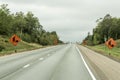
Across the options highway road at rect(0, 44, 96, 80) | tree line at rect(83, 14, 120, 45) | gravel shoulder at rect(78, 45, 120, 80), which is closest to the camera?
highway road at rect(0, 44, 96, 80)

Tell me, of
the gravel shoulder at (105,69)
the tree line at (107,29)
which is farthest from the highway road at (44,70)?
the tree line at (107,29)

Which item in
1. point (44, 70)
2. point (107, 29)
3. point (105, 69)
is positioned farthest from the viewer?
point (107, 29)

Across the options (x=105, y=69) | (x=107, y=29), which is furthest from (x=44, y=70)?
(x=107, y=29)

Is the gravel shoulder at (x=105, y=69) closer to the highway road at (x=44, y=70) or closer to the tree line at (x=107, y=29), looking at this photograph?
the highway road at (x=44, y=70)

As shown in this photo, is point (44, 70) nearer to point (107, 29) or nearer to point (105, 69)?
point (105, 69)

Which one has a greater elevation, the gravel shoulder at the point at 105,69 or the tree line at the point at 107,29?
the tree line at the point at 107,29

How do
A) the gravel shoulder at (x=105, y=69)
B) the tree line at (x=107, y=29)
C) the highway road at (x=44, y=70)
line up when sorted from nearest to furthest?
the highway road at (x=44, y=70) → the gravel shoulder at (x=105, y=69) → the tree line at (x=107, y=29)

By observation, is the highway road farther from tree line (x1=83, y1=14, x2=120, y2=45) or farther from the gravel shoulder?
tree line (x1=83, y1=14, x2=120, y2=45)

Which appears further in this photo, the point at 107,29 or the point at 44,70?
the point at 107,29

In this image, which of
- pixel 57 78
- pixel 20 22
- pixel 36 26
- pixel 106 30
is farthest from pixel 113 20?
pixel 57 78

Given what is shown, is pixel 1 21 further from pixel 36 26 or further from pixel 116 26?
pixel 116 26

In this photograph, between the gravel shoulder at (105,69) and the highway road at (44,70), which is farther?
the gravel shoulder at (105,69)

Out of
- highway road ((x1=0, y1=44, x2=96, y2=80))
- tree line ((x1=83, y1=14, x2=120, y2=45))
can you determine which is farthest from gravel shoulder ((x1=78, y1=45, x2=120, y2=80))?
tree line ((x1=83, y1=14, x2=120, y2=45))

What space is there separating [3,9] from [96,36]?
82.8 metres
